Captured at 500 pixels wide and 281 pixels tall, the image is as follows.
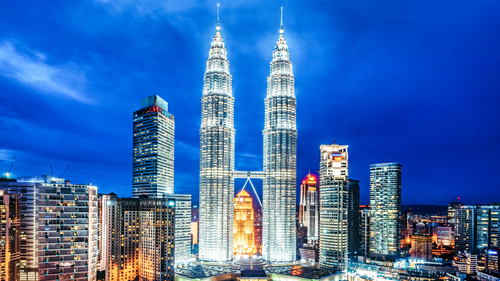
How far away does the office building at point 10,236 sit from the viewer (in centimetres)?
8838

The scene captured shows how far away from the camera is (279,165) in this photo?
15750 centimetres

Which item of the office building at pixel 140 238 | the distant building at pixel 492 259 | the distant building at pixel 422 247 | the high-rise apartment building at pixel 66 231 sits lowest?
the distant building at pixel 422 247

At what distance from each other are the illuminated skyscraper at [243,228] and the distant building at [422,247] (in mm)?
77270

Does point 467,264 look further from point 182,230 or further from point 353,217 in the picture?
point 182,230

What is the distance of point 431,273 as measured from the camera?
120188 mm

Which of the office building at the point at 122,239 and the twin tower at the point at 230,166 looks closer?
the office building at the point at 122,239

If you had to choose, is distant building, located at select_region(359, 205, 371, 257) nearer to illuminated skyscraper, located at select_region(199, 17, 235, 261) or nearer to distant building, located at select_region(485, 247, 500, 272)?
distant building, located at select_region(485, 247, 500, 272)

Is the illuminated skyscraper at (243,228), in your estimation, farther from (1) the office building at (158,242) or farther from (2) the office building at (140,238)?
(1) the office building at (158,242)

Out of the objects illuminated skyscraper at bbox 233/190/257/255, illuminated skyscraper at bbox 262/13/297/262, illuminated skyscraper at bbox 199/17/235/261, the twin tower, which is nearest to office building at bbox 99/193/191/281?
illuminated skyscraper at bbox 199/17/235/261

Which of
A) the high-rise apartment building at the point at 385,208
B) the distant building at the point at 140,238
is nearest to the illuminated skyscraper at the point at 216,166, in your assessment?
the distant building at the point at 140,238

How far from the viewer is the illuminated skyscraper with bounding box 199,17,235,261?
15312 cm

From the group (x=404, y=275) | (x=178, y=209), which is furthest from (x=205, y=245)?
(x=404, y=275)

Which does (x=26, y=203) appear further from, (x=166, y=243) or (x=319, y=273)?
(x=319, y=273)

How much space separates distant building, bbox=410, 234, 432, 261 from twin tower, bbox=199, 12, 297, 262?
6508 cm
